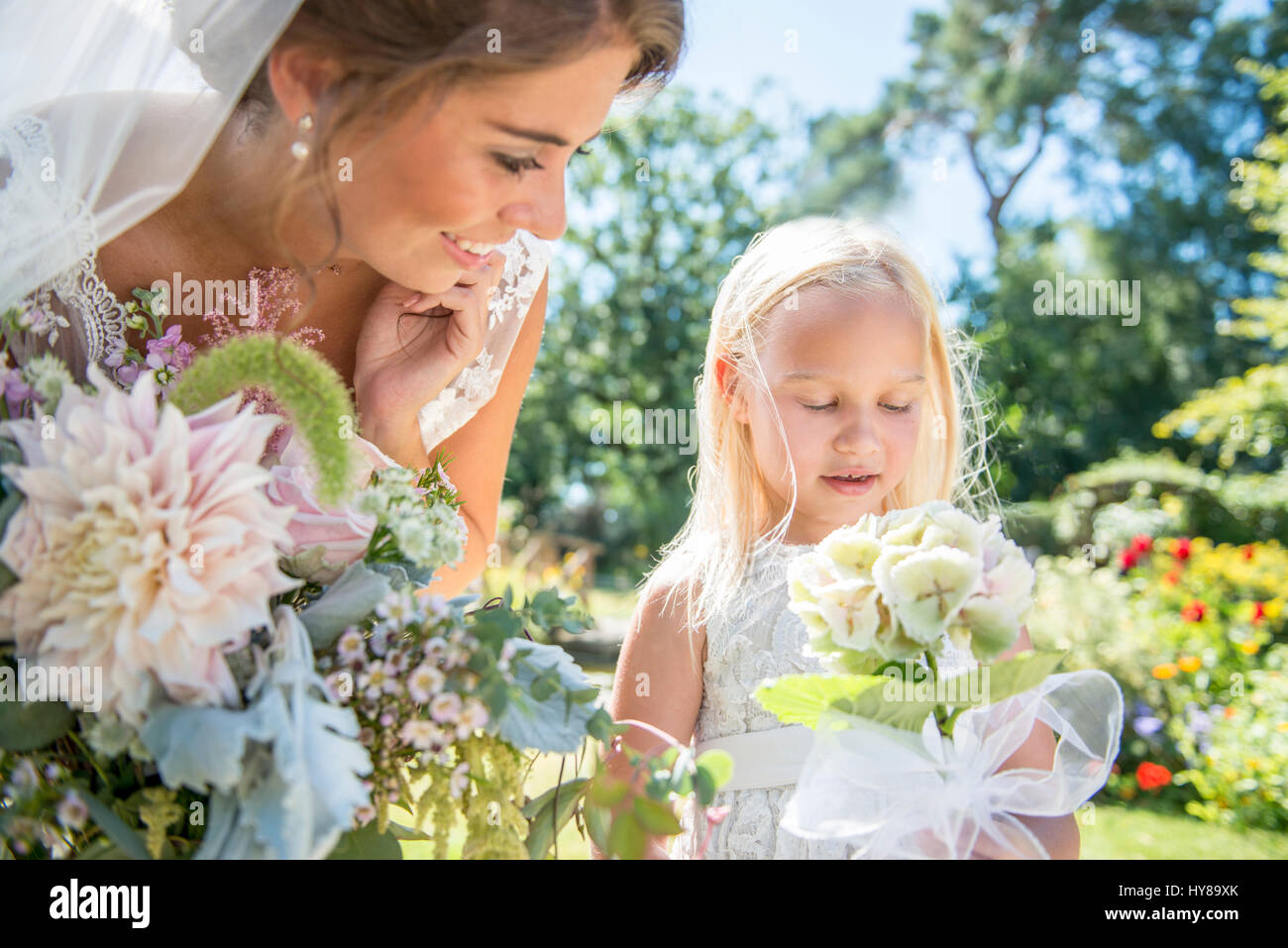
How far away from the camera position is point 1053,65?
18953 millimetres

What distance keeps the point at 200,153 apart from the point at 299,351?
709 millimetres

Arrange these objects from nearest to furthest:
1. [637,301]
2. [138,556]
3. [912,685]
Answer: [138,556]
[912,685]
[637,301]

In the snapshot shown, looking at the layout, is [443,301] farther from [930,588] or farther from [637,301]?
[637,301]

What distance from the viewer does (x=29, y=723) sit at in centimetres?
109

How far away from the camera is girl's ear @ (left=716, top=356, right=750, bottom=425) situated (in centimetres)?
214

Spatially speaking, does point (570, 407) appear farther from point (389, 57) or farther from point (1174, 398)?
point (389, 57)

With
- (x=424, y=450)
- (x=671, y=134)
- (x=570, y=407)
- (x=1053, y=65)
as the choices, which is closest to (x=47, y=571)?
(x=424, y=450)

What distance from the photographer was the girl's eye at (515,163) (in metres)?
1.56

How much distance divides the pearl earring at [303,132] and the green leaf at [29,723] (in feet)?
3.08

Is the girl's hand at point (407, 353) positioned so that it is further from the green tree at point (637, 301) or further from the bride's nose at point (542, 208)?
A: the green tree at point (637, 301)

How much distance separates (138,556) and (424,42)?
2.96ft

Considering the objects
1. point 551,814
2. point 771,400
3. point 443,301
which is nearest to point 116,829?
point 551,814

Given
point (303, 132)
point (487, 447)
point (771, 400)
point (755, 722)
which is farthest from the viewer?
point (487, 447)

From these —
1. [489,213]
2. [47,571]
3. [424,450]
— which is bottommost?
[47,571]
